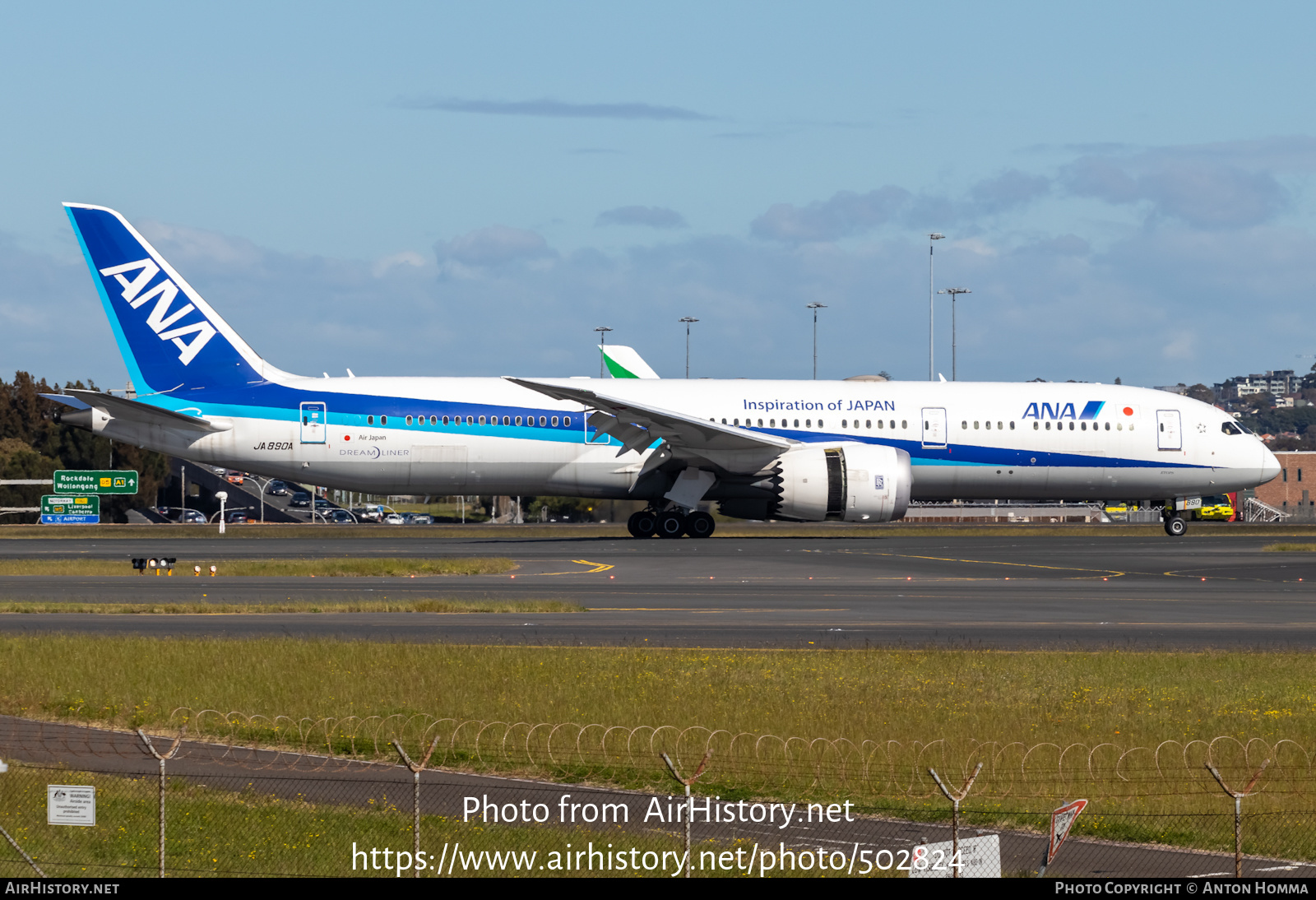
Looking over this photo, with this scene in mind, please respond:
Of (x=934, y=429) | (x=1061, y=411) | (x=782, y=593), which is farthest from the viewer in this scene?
(x=1061, y=411)

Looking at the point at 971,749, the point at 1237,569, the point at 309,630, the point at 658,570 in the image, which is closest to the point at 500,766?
the point at 971,749

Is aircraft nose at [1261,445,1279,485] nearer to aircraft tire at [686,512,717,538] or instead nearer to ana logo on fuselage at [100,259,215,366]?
aircraft tire at [686,512,717,538]

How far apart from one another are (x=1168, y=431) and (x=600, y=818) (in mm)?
41732

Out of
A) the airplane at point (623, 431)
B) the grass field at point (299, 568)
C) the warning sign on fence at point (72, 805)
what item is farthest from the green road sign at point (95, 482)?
the warning sign on fence at point (72, 805)

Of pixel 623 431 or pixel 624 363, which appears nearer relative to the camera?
pixel 623 431

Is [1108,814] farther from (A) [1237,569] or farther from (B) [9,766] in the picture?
(A) [1237,569]

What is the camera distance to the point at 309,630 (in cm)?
2352

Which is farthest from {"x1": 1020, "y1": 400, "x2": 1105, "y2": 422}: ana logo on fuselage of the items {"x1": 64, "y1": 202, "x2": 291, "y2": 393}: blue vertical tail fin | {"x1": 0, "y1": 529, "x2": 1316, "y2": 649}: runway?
{"x1": 64, "y1": 202, "x2": 291, "y2": 393}: blue vertical tail fin

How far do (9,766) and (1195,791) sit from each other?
10.7 m

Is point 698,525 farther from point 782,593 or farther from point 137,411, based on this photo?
point 137,411

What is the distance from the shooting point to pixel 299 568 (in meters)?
35.9

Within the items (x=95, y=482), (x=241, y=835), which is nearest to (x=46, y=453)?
(x=95, y=482)

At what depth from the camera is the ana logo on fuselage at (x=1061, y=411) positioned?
48.0 meters

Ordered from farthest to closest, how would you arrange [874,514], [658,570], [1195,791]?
1. [874,514]
2. [658,570]
3. [1195,791]
